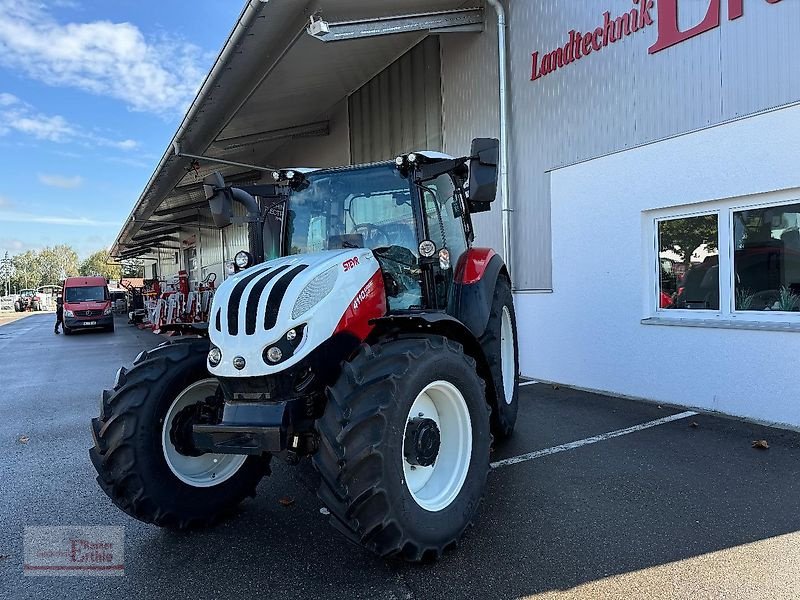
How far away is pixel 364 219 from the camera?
14.5 feet

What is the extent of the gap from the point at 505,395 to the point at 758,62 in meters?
4.15

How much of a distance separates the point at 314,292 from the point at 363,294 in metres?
0.39

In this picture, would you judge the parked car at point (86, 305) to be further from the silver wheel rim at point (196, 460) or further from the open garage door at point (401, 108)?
the silver wheel rim at point (196, 460)

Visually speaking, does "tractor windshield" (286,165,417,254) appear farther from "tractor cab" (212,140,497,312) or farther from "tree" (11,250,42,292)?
"tree" (11,250,42,292)

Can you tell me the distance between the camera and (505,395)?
219 inches

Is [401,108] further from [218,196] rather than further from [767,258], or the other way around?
[218,196]

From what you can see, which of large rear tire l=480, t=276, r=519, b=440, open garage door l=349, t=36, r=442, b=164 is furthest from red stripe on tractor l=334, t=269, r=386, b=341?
open garage door l=349, t=36, r=442, b=164

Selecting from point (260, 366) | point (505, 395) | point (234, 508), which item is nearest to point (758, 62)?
point (505, 395)

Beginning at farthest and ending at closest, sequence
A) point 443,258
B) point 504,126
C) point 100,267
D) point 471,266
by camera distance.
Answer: point 100,267 < point 504,126 < point 471,266 < point 443,258

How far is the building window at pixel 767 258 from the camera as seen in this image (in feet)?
19.1

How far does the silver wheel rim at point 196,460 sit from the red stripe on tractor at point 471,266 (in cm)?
206

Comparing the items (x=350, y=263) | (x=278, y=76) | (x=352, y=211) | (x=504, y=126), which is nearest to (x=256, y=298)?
(x=350, y=263)

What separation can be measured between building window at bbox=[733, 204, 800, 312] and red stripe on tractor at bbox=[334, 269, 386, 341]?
4376 mm

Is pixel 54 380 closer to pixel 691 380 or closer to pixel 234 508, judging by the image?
pixel 234 508
